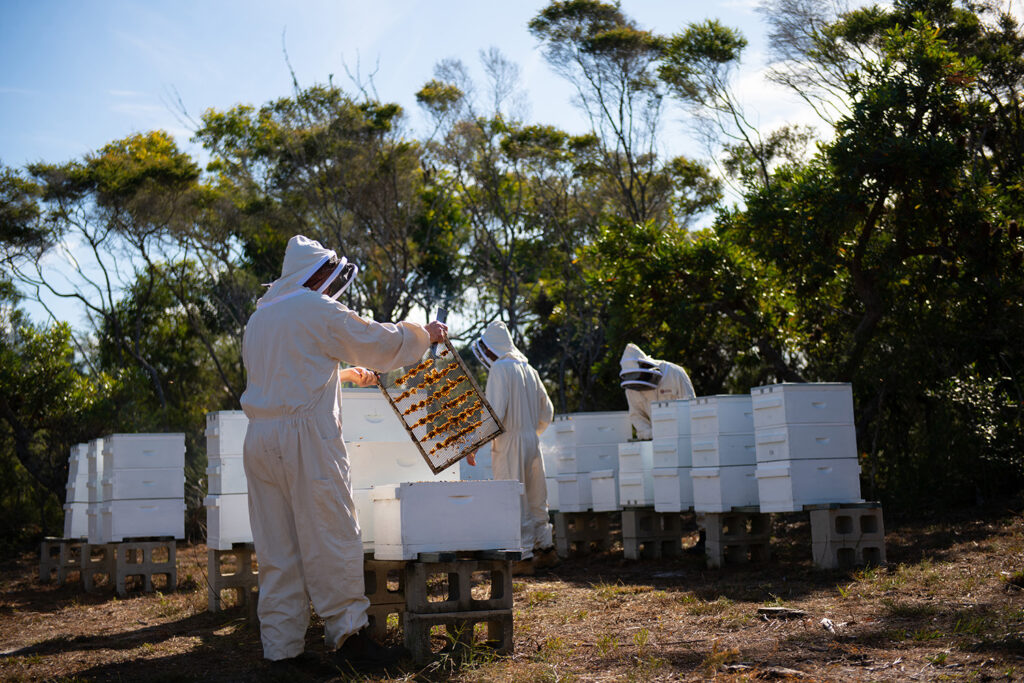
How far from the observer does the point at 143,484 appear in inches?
354

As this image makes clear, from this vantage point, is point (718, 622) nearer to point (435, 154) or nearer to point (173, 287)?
point (435, 154)

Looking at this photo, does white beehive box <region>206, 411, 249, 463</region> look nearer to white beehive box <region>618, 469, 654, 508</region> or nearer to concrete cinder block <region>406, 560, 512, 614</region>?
concrete cinder block <region>406, 560, 512, 614</region>

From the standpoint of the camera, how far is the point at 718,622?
19.4ft

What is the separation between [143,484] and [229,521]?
8.37 ft

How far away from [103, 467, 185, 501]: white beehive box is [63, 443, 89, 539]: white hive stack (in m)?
1.54

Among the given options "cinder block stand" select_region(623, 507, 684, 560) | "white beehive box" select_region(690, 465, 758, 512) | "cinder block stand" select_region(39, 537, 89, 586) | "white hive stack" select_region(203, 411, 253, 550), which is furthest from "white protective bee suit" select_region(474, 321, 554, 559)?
"cinder block stand" select_region(39, 537, 89, 586)

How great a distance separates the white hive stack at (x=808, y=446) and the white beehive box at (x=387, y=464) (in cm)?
316

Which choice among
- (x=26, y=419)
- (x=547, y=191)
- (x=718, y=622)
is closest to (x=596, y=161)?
(x=547, y=191)

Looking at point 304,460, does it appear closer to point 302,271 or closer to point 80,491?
→ point 302,271

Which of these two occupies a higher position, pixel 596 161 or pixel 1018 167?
pixel 596 161

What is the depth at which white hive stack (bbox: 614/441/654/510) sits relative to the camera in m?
9.69

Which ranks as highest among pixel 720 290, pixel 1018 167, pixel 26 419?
pixel 1018 167

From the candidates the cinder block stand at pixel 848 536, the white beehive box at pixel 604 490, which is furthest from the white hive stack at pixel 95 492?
the cinder block stand at pixel 848 536

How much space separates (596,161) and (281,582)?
1906cm
